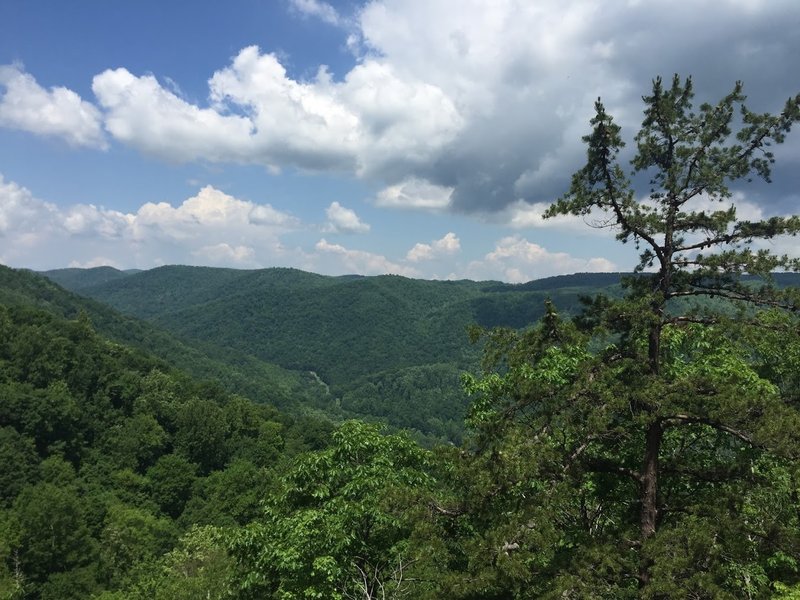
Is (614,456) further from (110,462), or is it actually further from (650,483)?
(110,462)

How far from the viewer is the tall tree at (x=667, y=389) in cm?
861

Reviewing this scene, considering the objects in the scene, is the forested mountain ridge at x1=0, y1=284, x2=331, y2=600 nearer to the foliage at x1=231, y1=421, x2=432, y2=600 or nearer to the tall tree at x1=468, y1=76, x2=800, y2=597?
the foliage at x1=231, y1=421, x2=432, y2=600

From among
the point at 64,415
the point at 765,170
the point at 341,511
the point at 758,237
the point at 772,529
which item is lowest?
the point at 64,415

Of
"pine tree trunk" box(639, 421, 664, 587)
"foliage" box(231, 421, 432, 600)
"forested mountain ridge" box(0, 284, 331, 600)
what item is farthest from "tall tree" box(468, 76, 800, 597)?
"forested mountain ridge" box(0, 284, 331, 600)

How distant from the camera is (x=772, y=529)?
859 centimetres

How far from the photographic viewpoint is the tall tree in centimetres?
861

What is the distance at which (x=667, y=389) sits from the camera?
884cm

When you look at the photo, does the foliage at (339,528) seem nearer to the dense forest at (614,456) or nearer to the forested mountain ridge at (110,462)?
the dense forest at (614,456)

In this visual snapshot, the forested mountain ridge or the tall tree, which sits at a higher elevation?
the tall tree

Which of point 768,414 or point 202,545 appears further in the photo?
point 202,545

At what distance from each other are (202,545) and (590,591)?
1407 inches

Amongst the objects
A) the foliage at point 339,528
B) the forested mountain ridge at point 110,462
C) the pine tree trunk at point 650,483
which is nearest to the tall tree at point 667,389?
the pine tree trunk at point 650,483

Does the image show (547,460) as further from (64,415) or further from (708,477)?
(64,415)

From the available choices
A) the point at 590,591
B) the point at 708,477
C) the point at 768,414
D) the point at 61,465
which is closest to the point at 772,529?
the point at 708,477
